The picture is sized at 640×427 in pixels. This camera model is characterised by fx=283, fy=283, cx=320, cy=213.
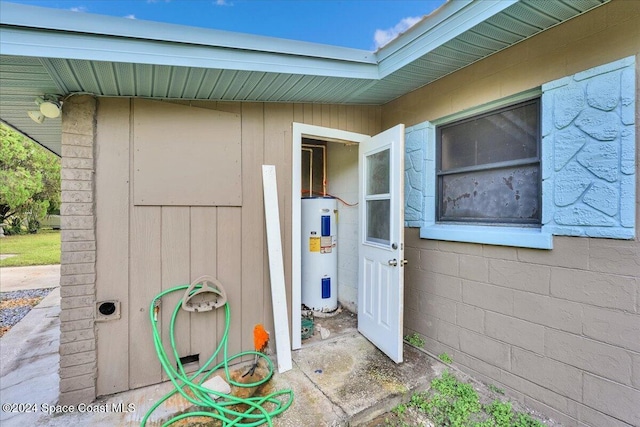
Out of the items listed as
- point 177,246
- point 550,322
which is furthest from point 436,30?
point 177,246

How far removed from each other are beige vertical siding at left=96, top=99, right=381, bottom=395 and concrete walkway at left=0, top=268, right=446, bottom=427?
0.77 ft

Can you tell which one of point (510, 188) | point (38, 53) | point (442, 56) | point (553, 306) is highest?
point (442, 56)

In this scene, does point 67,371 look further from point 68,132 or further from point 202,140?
point 202,140

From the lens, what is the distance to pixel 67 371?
195cm

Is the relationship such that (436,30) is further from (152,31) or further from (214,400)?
(214,400)

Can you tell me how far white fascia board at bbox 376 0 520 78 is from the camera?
1565 mm

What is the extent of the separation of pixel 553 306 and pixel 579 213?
0.61 m

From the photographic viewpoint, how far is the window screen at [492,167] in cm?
201

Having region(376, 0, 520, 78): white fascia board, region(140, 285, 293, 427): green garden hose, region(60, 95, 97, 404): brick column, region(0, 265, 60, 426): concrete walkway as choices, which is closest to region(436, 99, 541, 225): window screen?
region(376, 0, 520, 78): white fascia board

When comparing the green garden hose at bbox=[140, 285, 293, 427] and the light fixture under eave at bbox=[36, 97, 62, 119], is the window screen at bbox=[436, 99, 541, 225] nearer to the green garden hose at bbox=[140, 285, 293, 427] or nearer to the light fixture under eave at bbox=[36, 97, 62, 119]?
the green garden hose at bbox=[140, 285, 293, 427]

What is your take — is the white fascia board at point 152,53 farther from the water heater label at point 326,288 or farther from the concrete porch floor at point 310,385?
the water heater label at point 326,288

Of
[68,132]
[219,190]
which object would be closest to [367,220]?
[219,190]

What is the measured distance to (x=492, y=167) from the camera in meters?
2.21

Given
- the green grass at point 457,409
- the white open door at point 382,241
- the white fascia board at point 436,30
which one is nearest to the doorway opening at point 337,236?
the white open door at point 382,241
